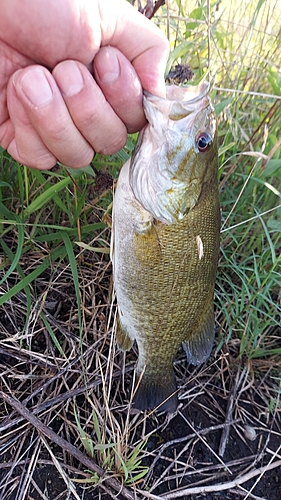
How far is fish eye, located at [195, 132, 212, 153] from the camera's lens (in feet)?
4.49

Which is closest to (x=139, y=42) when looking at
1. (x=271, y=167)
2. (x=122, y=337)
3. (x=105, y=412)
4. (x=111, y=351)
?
(x=271, y=167)

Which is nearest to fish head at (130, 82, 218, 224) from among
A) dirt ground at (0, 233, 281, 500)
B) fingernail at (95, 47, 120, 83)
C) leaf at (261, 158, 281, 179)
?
fingernail at (95, 47, 120, 83)

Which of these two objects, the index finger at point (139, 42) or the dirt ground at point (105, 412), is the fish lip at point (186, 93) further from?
the dirt ground at point (105, 412)

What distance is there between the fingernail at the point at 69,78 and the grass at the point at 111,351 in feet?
1.30

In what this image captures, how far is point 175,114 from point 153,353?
884 millimetres

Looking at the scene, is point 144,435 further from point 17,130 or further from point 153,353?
point 17,130

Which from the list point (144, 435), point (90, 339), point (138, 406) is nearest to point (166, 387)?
point (138, 406)

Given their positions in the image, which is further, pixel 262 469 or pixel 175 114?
pixel 262 469

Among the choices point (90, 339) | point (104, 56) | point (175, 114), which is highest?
point (104, 56)

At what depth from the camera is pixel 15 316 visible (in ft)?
6.10

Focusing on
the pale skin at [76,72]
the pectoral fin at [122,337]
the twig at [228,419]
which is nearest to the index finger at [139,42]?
the pale skin at [76,72]

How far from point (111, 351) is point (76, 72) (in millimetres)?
1144

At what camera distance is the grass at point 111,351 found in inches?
67.1

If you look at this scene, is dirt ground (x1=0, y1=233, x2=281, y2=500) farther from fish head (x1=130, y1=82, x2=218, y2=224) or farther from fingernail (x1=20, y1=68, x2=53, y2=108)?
fingernail (x1=20, y1=68, x2=53, y2=108)
